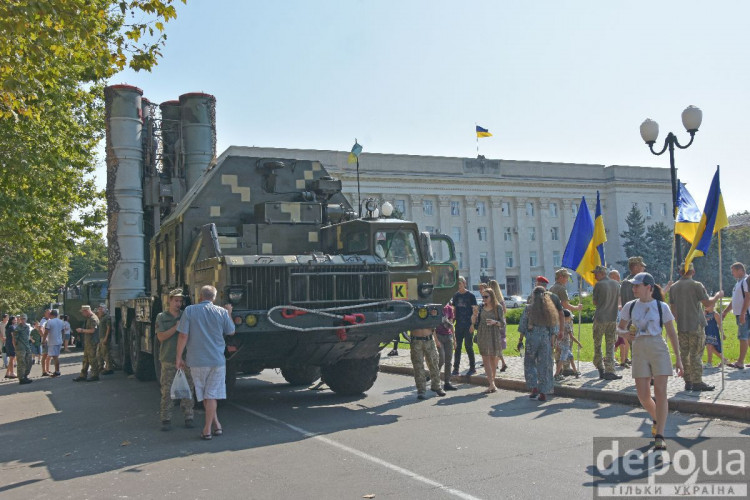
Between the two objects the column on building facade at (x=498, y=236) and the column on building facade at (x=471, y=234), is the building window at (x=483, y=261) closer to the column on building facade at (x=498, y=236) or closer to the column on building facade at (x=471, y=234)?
the column on building facade at (x=471, y=234)

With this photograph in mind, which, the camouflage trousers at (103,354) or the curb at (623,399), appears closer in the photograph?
the curb at (623,399)

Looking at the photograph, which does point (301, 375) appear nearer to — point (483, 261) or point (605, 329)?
point (605, 329)

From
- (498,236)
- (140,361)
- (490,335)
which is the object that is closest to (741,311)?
(490,335)

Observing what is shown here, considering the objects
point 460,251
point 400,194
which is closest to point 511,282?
point 460,251

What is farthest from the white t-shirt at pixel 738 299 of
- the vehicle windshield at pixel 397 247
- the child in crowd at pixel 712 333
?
the vehicle windshield at pixel 397 247

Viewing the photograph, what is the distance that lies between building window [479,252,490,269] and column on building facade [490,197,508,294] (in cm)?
88

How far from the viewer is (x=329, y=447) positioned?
7934 mm

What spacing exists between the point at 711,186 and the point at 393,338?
5343 mm

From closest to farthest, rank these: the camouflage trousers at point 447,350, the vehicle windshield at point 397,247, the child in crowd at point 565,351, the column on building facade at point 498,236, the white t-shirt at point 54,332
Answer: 1. the vehicle windshield at point 397,247
2. the child in crowd at point 565,351
3. the camouflage trousers at point 447,350
4. the white t-shirt at point 54,332
5. the column on building facade at point 498,236

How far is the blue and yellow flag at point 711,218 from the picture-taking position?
1106cm

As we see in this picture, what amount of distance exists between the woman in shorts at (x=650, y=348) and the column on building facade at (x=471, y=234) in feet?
263

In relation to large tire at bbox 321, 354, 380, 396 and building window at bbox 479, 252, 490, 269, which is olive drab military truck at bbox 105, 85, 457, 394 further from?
building window at bbox 479, 252, 490, 269

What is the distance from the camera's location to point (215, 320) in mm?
8859

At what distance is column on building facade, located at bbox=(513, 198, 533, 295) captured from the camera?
8975 centimetres
